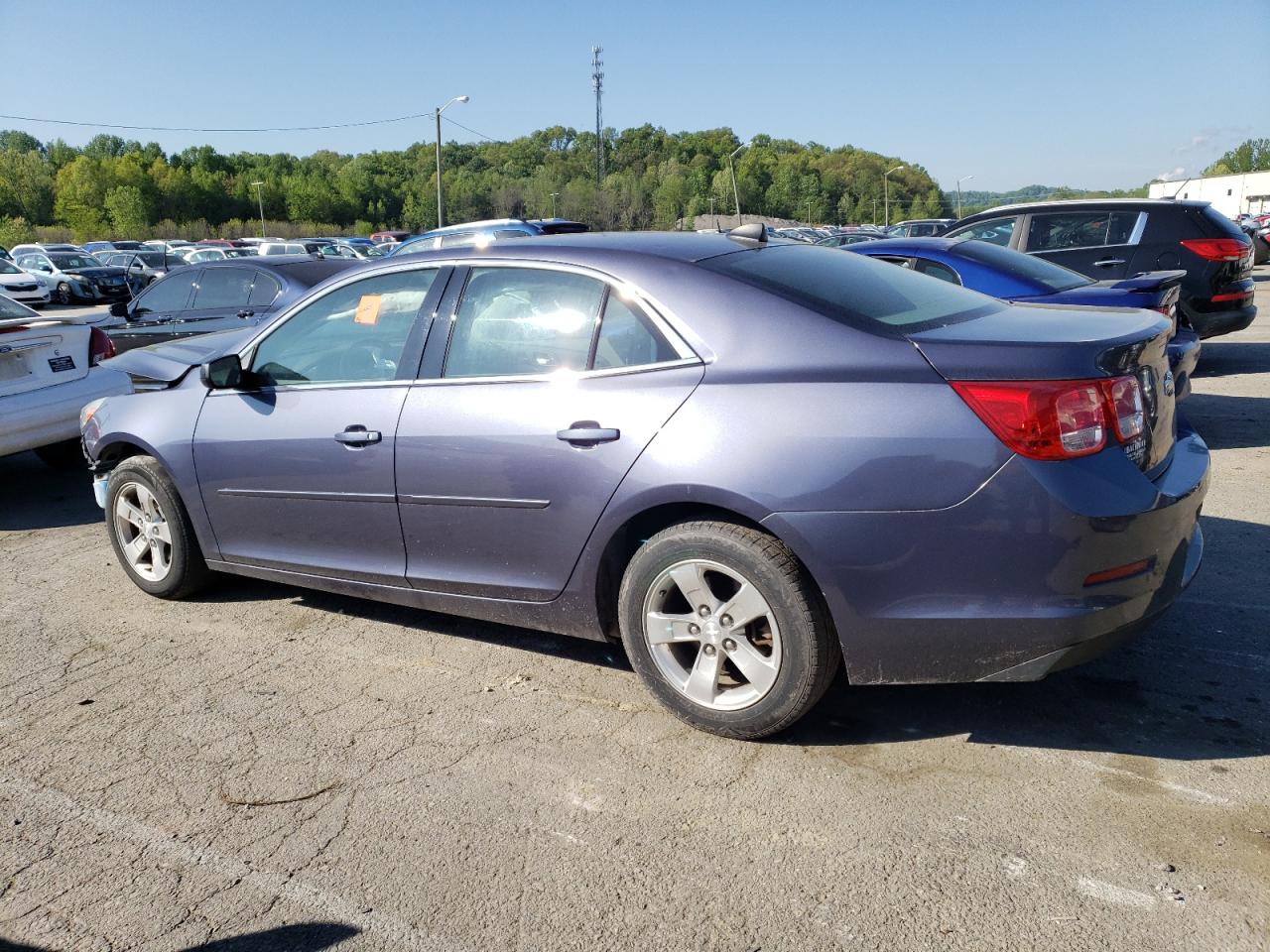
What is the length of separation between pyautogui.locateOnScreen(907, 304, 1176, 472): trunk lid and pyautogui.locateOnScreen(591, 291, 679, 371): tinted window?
82 centimetres

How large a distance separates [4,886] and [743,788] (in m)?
2.03

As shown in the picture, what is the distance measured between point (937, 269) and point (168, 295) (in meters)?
7.23

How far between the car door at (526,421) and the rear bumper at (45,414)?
13.1 ft

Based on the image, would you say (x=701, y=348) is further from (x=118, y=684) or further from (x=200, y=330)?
(x=200, y=330)

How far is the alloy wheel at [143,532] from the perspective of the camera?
480 cm

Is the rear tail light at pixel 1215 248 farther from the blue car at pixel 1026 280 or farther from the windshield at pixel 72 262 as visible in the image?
the windshield at pixel 72 262

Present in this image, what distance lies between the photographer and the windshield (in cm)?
3288

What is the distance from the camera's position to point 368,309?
4.20 meters

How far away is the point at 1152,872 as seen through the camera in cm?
Result: 251

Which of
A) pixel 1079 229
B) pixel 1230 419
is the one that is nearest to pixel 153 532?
pixel 1230 419

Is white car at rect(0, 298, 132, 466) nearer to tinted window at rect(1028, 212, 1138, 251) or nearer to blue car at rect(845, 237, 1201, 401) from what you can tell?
blue car at rect(845, 237, 1201, 401)

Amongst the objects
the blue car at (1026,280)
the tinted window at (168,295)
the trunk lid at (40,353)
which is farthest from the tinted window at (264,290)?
the blue car at (1026,280)

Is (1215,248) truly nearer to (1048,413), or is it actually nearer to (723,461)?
(1048,413)

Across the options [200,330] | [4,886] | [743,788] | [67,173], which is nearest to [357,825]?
[4,886]
